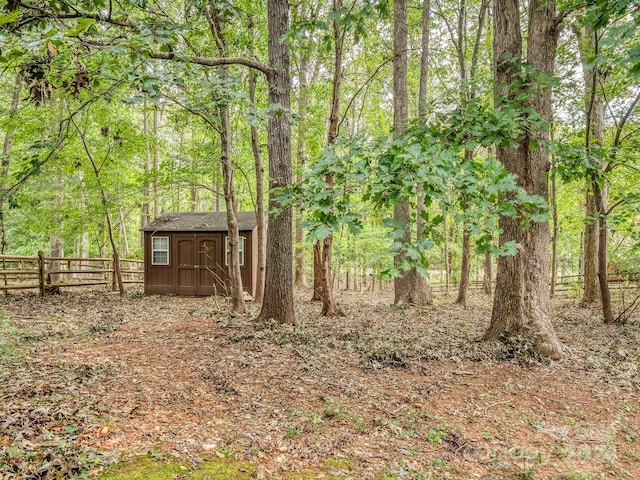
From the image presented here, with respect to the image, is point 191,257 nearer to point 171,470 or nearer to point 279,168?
point 279,168

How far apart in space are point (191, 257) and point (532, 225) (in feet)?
36.4

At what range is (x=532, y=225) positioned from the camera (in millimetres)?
5051

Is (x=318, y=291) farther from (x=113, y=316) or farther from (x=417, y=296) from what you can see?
(x=113, y=316)

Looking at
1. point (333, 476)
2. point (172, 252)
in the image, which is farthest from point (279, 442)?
point (172, 252)

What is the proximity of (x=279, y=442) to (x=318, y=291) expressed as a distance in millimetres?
8203

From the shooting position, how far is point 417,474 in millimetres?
2816

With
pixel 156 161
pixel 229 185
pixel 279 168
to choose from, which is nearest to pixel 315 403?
pixel 279 168

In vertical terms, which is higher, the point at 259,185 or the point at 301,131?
the point at 301,131

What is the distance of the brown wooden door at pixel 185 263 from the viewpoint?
13172 mm

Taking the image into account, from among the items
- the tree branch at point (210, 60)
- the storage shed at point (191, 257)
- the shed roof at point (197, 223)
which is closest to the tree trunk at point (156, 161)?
the shed roof at point (197, 223)

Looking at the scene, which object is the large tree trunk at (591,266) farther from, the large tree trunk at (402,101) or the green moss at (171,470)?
the green moss at (171,470)

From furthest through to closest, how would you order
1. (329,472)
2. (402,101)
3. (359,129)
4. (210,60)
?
(402,101) → (210,60) → (359,129) → (329,472)

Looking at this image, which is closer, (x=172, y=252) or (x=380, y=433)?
(x=380, y=433)

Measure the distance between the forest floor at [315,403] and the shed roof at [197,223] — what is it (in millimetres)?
6711
